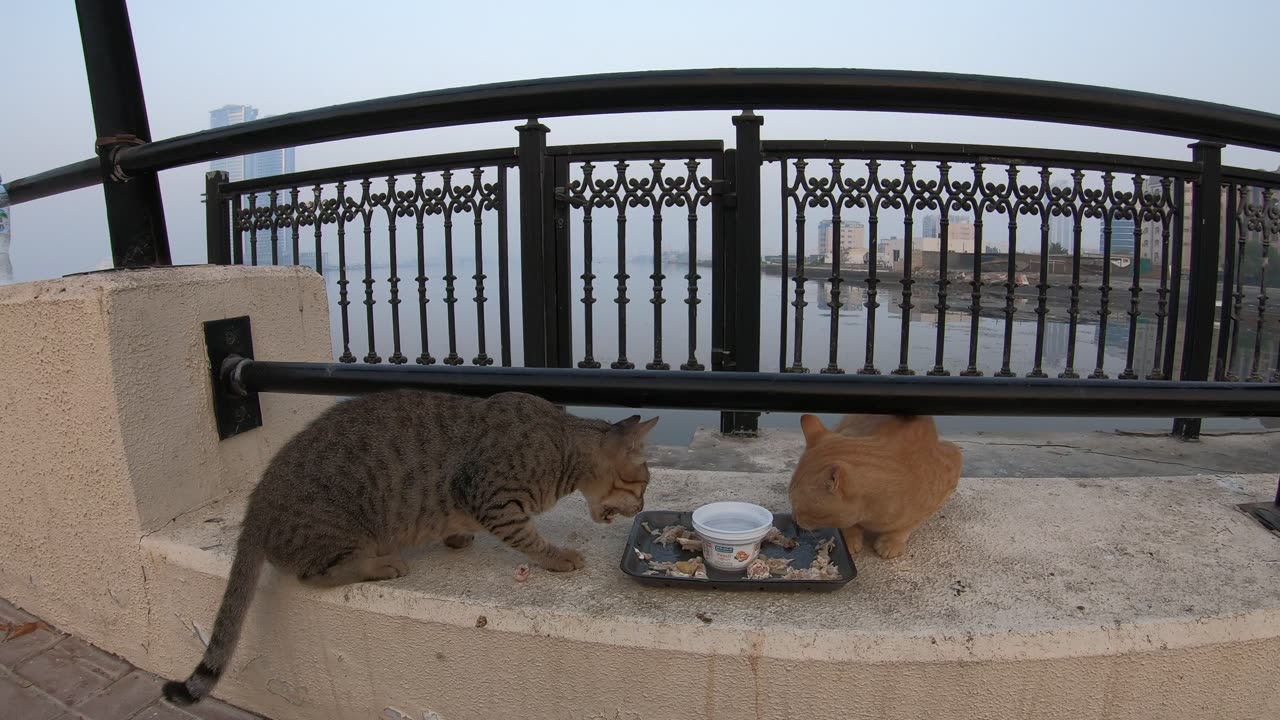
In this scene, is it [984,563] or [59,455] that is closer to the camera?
[984,563]

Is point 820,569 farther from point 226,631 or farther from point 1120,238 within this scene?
point 1120,238

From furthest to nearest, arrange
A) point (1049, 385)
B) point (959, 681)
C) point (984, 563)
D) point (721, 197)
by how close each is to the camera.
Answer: point (721, 197), point (984, 563), point (1049, 385), point (959, 681)

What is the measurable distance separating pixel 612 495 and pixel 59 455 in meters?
1.40

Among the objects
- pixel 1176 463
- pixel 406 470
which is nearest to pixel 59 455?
pixel 406 470

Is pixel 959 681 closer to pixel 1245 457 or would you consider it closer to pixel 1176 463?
pixel 1176 463

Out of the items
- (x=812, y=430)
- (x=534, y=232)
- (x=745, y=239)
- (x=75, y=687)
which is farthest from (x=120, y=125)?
(x=745, y=239)

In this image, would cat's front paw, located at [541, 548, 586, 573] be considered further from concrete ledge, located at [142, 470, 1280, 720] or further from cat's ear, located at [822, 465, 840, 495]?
cat's ear, located at [822, 465, 840, 495]

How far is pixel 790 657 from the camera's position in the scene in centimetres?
125

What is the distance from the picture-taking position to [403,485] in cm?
159

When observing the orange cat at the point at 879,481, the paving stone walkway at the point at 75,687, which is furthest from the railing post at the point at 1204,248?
the paving stone walkway at the point at 75,687

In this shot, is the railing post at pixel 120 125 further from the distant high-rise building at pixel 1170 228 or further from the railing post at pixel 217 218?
the distant high-rise building at pixel 1170 228

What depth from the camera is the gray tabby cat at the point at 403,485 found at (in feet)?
4.90

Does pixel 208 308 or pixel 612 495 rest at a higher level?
pixel 208 308

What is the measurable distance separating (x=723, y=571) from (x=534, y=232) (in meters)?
2.72
